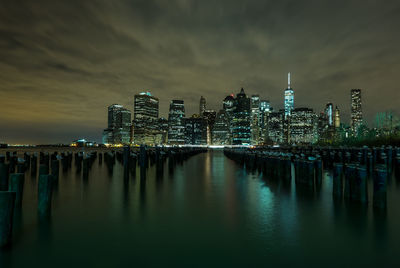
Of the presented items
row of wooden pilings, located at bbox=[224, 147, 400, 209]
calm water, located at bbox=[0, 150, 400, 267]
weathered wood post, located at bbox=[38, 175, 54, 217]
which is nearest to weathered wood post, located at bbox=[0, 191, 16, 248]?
calm water, located at bbox=[0, 150, 400, 267]

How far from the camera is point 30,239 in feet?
20.9

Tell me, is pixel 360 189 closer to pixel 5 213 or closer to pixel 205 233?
pixel 205 233

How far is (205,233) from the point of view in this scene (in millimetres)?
6953

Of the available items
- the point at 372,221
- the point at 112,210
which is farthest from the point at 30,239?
the point at 372,221

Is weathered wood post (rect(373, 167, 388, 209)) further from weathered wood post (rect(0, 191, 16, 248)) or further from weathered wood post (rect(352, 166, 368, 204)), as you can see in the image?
weathered wood post (rect(0, 191, 16, 248))

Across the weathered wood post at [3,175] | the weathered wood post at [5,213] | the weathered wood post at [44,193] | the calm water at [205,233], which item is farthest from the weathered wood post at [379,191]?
the weathered wood post at [3,175]

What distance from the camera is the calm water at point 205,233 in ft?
17.4

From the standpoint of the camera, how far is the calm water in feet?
17.4

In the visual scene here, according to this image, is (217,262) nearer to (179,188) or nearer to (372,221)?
(372,221)

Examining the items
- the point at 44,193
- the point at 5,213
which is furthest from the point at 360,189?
the point at 44,193

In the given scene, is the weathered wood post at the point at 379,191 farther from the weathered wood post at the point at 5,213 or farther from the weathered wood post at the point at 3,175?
the weathered wood post at the point at 3,175

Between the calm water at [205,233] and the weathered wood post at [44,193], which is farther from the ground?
the weathered wood post at [44,193]

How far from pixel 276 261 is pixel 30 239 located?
5.97 meters

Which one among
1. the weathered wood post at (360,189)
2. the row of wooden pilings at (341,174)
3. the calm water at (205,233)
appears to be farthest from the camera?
the weathered wood post at (360,189)
